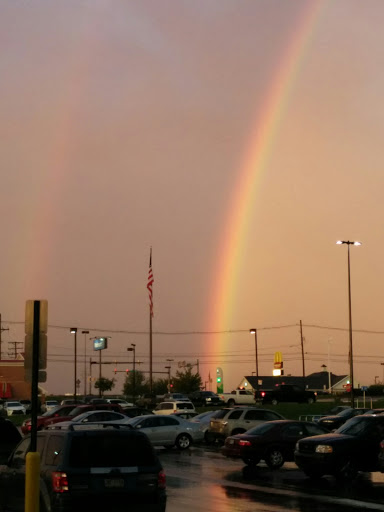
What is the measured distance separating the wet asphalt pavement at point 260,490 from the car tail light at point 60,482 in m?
5.83

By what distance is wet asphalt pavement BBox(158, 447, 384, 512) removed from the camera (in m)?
17.8

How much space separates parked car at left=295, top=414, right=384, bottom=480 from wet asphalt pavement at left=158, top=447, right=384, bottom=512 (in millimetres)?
397

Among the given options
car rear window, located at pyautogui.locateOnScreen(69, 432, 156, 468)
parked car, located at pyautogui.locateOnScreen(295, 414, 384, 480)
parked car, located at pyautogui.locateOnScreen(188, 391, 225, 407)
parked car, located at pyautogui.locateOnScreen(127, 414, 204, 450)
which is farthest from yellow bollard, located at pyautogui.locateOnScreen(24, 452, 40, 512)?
parked car, located at pyautogui.locateOnScreen(188, 391, 225, 407)

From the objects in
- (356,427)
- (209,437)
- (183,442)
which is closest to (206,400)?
(209,437)

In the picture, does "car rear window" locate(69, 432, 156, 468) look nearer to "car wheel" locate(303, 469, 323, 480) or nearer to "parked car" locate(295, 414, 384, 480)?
"parked car" locate(295, 414, 384, 480)

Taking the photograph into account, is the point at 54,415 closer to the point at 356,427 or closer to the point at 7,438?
the point at 356,427

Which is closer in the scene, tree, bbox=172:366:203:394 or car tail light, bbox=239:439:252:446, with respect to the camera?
car tail light, bbox=239:439:252:446

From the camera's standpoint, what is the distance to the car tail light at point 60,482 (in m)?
11.6

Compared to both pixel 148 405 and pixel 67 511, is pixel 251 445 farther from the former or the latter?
pixel 148 405

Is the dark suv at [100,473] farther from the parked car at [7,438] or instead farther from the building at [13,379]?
the building at [13,379]

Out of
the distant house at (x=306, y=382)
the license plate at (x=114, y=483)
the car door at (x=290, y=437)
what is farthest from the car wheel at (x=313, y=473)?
the distant house at (x=306, y=382)

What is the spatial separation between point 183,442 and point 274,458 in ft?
31.6

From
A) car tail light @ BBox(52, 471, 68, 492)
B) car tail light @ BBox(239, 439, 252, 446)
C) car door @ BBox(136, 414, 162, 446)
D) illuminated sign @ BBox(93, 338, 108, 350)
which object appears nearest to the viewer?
car tail light @ BBox(52, 471, 68, 492)

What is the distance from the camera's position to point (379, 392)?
123500mm
